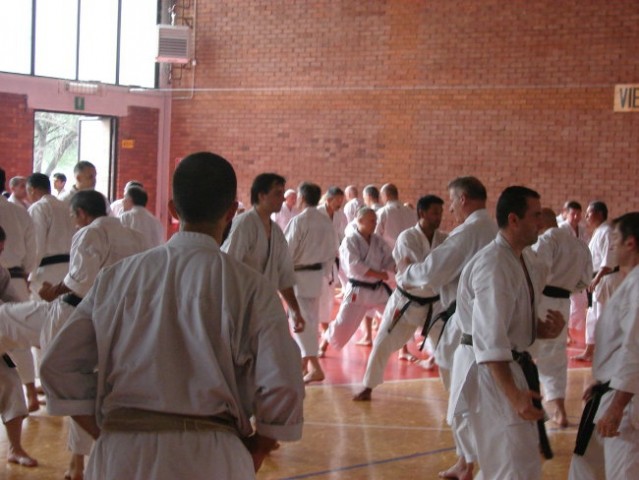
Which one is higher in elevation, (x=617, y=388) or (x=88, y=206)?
(x=88, y=206)

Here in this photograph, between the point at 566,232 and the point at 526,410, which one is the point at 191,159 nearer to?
the point at 526,410

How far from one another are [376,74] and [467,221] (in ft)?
30.6

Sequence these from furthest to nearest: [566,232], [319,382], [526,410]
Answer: [319,382] < [566,232] < [526,410]

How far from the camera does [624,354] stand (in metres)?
3.52

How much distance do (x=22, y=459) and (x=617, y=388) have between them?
345cm

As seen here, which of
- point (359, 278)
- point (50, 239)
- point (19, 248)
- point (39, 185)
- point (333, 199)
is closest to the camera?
point (19, 248)

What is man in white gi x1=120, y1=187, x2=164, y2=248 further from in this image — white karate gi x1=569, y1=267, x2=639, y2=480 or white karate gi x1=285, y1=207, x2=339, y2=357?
white karate gi x1=569, y1=267, x2=639, y2=480

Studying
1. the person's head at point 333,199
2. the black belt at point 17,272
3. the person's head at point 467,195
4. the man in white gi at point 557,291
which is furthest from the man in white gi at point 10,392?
the person's head at point 333,199

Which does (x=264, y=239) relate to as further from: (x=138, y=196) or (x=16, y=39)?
(x=16, y=39)

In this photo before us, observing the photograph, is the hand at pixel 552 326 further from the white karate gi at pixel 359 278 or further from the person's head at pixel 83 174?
the person's head at pixel 83 174

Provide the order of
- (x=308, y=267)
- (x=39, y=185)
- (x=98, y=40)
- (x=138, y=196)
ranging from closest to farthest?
1. (x=39, y=185)
2. (x=308, y=267)
3. (x=138, y=196)
4. (x=98, y=40)

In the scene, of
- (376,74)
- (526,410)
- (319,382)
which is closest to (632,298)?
(526,410)

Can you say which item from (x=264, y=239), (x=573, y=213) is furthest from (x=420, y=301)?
(x=573, y=213)

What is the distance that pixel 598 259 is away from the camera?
9.60 meters
